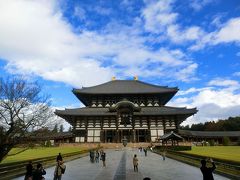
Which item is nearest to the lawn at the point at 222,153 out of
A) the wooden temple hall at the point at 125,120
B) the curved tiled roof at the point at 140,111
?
the curved tiled roof at the point at 140,111

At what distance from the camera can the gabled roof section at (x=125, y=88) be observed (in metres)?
73.0

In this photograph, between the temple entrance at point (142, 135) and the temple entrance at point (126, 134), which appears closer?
the temple entrance at point (142, 135)

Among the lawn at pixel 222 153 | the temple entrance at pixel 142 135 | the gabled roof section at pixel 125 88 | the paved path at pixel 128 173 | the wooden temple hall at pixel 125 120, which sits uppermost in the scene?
the gabled roof section at pixel 125 88

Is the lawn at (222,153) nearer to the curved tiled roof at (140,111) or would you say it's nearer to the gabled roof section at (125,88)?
the curved tiled roof at (140,111)

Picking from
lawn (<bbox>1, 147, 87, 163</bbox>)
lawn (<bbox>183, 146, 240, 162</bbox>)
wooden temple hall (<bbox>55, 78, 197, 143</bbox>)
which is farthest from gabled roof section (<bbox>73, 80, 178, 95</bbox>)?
lawn (<bbox>183, 146, 240, 162</bbox>)

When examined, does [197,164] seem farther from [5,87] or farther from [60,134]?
[60,134]

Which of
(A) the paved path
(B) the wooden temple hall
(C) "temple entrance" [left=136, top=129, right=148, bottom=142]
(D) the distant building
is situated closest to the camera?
(A) the paved path

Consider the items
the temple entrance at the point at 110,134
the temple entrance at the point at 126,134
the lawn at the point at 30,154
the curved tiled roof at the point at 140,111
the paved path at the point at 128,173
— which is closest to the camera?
the paved path at the point at 128,173

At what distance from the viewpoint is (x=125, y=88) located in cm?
7762

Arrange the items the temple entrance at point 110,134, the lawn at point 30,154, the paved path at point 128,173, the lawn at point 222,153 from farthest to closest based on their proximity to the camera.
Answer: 1. the temple entrance at point 110,134
2. the lawn at point 30,154
3. the lawn at point 222,153
4. the paved path at point 128,173

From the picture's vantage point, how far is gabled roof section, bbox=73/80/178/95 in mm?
72994

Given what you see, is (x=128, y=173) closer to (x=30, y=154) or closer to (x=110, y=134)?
(x=30, y=154)

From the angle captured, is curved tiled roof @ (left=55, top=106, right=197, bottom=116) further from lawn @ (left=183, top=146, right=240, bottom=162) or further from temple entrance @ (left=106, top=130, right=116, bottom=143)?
lawn @ (left=183, top=146, right=240, bottom=162)

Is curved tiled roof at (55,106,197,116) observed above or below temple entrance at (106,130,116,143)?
above
